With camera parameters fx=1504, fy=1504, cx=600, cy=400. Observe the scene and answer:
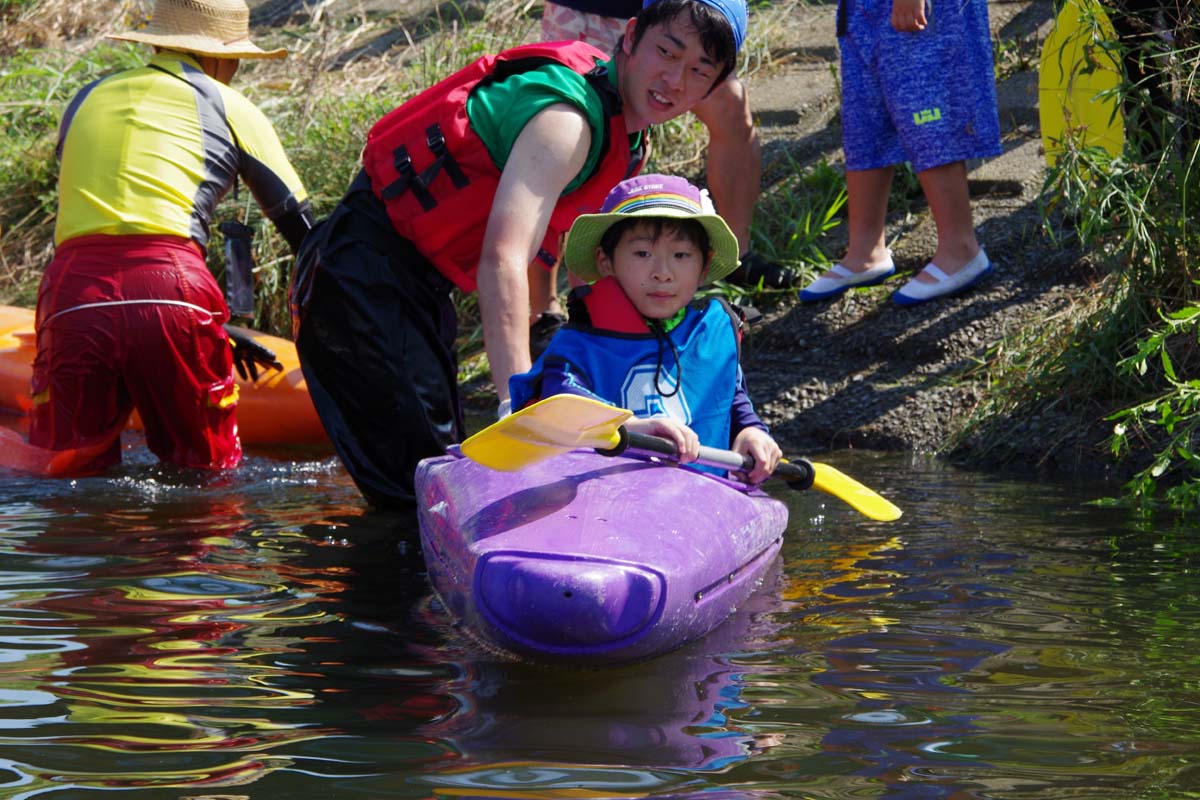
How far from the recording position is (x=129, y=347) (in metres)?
4.59

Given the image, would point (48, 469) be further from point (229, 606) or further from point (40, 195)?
point (40, 195)

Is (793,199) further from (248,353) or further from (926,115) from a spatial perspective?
(248,353)

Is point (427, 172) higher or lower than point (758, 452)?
higher

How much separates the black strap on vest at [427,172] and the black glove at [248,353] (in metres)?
1.53

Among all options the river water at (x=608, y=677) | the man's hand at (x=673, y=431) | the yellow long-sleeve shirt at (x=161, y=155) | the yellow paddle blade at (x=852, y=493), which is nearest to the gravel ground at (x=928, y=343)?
the river water at (x=608, y=677)

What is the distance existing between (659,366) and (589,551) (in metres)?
1.03

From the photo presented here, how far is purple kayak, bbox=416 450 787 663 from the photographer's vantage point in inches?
102

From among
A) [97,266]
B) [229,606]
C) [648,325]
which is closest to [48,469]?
[97,266]

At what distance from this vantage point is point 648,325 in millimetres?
3658

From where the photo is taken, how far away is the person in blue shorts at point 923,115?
18.0ft

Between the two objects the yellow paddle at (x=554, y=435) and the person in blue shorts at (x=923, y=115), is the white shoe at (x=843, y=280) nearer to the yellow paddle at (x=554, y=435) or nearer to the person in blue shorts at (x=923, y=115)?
the person in blue shorts at (x=923, y=115)

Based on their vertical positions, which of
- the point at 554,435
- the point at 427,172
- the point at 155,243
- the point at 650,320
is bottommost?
the point at 554,435

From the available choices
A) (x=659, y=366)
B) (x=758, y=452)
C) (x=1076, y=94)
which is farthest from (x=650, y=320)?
(x=1076, y=94)

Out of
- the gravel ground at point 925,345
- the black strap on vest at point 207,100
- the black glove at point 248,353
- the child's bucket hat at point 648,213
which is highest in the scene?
the black strap on vest at point 207,100
